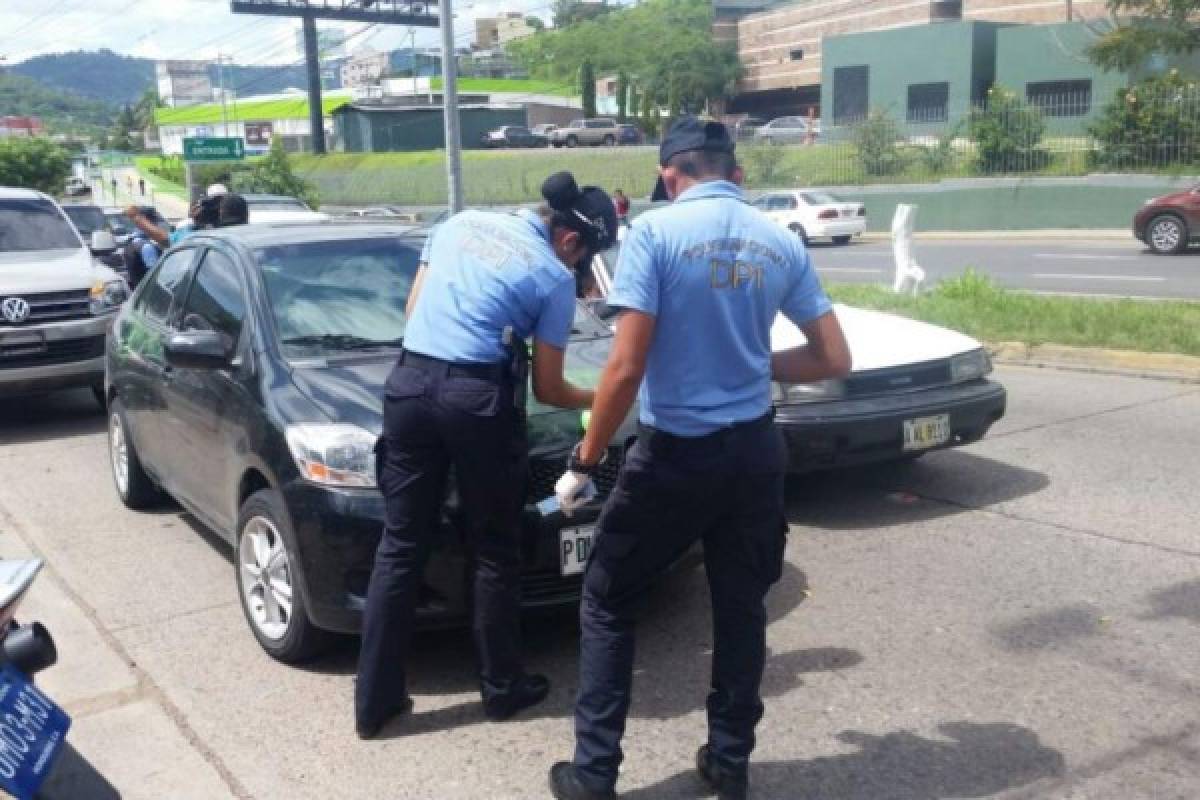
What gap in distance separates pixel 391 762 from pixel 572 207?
6.22 feet

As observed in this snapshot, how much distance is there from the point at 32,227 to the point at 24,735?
30.3ft

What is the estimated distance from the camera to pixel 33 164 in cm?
3991

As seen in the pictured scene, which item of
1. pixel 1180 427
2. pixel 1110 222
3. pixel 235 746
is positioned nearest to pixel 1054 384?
pixel 1180 427

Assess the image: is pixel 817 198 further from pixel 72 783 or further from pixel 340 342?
pixel 72 783

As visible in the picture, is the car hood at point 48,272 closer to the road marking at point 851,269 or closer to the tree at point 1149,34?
the tree at point 1149,34

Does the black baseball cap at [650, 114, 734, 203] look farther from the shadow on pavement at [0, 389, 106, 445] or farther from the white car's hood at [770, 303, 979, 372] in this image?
the shadow on pavement at [0, 389, 106, 445]

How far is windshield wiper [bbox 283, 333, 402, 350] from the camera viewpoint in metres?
5.43

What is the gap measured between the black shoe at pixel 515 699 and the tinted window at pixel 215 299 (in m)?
2.11

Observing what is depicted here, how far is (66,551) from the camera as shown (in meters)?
6.57

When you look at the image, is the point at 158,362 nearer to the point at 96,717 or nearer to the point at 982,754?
the point at 96,717

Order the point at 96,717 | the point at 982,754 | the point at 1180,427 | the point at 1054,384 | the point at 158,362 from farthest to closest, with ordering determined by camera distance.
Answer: the point at 1054,384 < the point at 1180,427 < the point at 158,362 < the point at 96,717 < the point at 982,754

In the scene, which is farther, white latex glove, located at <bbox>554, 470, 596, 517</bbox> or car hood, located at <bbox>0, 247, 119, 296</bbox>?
car hood, located at <bbox>0, 247, 119, 296</bbox>

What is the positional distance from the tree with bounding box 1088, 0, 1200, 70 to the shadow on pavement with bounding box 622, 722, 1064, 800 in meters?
9.26

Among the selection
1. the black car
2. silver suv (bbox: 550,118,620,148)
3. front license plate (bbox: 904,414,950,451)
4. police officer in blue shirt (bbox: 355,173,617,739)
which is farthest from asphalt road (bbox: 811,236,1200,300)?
silver suv (bbox: 550,118,620,148)
